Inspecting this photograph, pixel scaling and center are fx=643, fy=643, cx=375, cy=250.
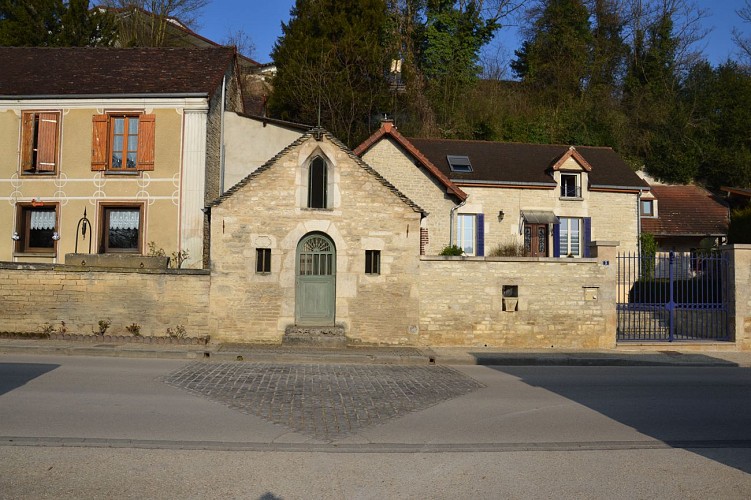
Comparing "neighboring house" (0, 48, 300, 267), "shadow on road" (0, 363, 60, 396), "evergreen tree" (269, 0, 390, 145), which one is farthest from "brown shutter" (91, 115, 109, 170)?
"evergreen tree" (269, 0, 390, 145)

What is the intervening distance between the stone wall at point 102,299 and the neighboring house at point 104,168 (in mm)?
4371

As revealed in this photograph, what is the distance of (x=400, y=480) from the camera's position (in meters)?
6.13

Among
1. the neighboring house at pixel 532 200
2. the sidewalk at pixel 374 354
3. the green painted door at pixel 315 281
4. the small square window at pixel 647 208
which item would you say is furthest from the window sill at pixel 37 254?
the small square window at pixel 647 208

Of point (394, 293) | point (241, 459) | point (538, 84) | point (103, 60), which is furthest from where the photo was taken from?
point (538, 84)

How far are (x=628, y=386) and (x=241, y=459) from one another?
7940 millimetres

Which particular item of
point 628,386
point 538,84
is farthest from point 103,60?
point 538,84

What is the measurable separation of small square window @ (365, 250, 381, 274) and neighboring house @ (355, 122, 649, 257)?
8.56m

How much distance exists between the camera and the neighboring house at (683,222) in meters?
33.6

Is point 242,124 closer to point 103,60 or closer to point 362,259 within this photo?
point 103,60

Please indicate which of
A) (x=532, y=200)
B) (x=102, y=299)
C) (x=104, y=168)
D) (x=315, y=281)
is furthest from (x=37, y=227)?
(x=532, y=200)

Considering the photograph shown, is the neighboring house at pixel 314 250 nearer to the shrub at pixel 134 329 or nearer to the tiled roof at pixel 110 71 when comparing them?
the shrub at pixel 134 329

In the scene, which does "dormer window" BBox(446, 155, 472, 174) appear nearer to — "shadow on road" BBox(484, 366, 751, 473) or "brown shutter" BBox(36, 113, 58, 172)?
"shadow on road" BBox(484, 366, 751, 473)

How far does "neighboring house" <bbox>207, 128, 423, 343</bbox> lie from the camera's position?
16547 millimetres

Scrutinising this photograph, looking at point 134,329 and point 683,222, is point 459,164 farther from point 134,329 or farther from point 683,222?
point 134,329
